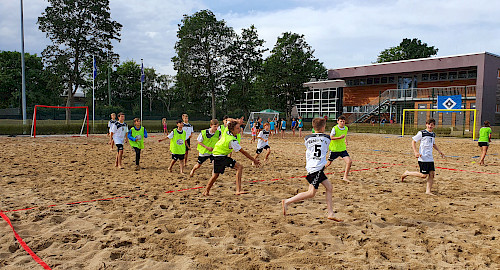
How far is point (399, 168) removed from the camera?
35.6 ft

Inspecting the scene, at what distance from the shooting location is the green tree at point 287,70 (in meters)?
44.4

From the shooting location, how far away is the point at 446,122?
32.4 meters

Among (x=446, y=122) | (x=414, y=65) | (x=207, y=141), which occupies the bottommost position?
(x=207, y=141)

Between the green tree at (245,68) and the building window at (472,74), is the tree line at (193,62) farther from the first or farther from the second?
the building window at (472,74)

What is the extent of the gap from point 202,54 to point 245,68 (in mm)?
6667

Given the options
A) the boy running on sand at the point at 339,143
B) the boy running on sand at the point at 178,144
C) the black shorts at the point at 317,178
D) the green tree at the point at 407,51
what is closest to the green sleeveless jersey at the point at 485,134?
the boy running on sand at the point at 339,143

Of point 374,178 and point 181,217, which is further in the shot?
point 374,178

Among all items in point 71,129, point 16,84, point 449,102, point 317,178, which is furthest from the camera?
point 16,84

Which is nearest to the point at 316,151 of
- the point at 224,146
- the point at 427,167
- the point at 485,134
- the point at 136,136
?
the point at 224,146

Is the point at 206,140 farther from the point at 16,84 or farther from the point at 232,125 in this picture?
the point at 16,84

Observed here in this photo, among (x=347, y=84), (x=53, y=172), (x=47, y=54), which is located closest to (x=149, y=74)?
(x=47, y=54)

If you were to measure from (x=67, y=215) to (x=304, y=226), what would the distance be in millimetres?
3854

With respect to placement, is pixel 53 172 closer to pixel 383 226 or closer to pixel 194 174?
pixel 194 174

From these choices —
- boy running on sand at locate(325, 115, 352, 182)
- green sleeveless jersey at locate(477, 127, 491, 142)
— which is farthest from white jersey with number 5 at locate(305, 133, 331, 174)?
green sleeveless jersey at locate(477, 127, 491, 142)
